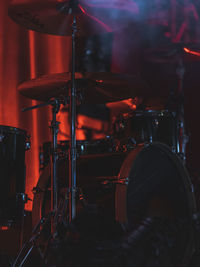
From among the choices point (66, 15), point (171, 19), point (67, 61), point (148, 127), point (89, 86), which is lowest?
point (148, 127)

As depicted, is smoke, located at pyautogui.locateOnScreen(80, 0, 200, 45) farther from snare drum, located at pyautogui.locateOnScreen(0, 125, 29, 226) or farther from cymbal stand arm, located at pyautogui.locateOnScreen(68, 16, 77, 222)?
snare drum, located at pyautogui.locateOnScreen(0, 125, 29, 226)

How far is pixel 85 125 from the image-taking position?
13.2ft

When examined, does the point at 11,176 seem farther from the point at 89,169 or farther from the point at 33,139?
the point at 33,139

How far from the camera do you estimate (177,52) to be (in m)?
2.47

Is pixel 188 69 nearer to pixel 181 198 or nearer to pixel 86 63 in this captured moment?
pixel 86 63

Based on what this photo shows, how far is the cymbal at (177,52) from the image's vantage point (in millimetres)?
2342

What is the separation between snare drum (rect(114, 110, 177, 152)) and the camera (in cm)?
198

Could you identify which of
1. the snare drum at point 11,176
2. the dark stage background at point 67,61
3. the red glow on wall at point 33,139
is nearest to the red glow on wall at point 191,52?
the dark stage background at point 67,61

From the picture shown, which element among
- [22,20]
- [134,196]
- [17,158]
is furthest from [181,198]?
[22,20]

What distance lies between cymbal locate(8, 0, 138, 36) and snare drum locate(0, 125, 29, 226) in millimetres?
581

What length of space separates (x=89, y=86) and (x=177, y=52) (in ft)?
3.44

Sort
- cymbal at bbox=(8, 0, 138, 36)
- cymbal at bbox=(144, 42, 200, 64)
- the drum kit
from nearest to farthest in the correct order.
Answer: the drum kit, cymbal at bbox=(8, 0, 138, 36), cymbal at bbox=(144, 42, 200, 64)

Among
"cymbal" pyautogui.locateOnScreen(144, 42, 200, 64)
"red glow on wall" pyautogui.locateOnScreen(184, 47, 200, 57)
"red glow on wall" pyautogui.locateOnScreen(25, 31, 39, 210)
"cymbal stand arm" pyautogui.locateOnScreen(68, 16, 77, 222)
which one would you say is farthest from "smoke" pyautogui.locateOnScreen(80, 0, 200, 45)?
"cymbal stand arm" pyautogui.locateOnScreen(68, 16, 77, 222)

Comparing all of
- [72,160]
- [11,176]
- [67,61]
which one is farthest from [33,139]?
[72,160]
